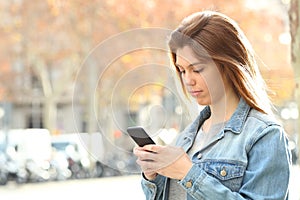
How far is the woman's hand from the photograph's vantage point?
85cm

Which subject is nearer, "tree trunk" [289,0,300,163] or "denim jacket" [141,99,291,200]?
"denim jacket" [141,99,291,200]

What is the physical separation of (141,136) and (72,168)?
26.3ft

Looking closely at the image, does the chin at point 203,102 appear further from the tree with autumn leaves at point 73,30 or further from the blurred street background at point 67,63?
the tree with autumn leaves at point 73,30

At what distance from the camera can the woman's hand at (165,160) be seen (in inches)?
33.6

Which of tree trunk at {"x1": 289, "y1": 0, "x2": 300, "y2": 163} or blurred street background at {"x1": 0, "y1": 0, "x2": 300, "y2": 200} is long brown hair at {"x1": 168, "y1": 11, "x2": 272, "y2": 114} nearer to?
tree trunk at {"x1": 289, "y1": 0, "x2": 300, "y2": 163}

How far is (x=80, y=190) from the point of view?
7.54 m

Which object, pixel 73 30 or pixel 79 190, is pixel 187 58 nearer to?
pixel 79 190

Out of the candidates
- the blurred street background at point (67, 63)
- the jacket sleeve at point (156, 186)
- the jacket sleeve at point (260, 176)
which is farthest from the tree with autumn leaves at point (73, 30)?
the jacket sleeve at point (260, 176)

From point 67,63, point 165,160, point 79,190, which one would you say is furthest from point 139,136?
point 67,63

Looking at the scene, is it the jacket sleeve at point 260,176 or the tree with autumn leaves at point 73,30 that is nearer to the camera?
the jacket sleeve at point 260,176

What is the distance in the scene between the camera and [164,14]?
27.1 feet

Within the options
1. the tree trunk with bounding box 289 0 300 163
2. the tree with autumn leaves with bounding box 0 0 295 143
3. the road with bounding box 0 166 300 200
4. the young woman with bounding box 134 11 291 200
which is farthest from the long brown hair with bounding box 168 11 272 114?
the tree with autumn leaves with bounding box 0 0 295 143

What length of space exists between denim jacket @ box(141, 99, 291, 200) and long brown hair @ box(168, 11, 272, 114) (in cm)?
2

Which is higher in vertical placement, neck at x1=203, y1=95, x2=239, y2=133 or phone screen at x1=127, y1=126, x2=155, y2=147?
neck at x1=203, y1=95, x2=239, y2=133
